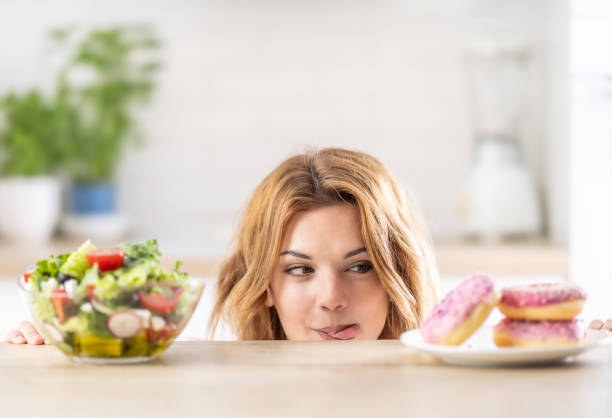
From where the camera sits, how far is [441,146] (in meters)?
2.94

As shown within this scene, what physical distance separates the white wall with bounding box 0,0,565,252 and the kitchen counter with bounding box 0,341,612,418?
6.82ft

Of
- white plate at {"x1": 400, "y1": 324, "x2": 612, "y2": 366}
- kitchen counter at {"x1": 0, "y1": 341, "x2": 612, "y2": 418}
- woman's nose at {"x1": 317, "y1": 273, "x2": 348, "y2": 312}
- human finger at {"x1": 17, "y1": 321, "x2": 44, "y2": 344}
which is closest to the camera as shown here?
kitchen counter at {"x1": 0, "y1": 341, "x2": 612, "y2": 418}

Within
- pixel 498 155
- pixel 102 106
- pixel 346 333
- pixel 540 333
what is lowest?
pixel 346 333

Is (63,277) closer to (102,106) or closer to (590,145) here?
(590,145)

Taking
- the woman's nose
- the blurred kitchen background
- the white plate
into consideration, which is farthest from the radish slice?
the blurred kitchen background

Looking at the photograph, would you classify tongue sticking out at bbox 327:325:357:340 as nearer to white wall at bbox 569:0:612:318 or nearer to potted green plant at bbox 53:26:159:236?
white wall at bbox 569:0:612:318

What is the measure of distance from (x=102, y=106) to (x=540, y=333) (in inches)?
89.3

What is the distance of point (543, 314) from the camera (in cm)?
78

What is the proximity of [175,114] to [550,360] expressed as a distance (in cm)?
234

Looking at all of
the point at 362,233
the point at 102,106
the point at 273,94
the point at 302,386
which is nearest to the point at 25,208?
the point at 102,106

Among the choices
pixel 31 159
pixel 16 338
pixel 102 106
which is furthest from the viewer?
pixel 102 106

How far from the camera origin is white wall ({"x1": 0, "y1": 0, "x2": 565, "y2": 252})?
2.91 metres

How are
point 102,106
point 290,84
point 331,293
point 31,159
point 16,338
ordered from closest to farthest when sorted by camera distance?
point 16,338 < point 331,293 < point 31,159 < point 102,106 < point 290,84

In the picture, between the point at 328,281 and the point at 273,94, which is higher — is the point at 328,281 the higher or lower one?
the lower one
